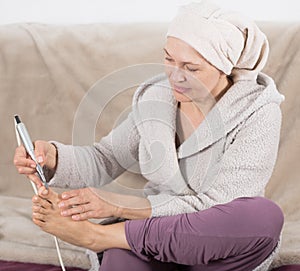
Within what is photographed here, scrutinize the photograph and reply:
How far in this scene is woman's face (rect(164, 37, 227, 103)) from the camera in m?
1.37

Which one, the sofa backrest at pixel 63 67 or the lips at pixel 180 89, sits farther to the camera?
the sofa backrest at pixel 63 67

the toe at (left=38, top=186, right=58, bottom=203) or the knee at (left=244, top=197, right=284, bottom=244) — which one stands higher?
the toe at (left=38, top=186, right=58, bottom=203)

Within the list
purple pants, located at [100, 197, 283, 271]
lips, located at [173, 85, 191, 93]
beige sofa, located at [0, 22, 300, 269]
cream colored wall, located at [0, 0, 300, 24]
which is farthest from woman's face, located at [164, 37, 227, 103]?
cream colored wall, located at [0, 0, 300, 24]

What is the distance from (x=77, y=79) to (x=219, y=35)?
0.60 metres

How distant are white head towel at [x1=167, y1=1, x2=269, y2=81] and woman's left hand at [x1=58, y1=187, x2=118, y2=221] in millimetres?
332

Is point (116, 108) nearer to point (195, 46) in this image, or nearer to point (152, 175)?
point (152, 175)

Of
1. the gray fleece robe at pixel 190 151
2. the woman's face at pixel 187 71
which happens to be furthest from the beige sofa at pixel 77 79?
the woman's face at pixel 187 71

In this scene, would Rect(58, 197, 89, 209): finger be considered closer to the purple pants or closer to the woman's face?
the purple pants

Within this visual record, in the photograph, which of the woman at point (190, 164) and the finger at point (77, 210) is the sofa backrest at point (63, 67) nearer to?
the woman at point (190, 164)

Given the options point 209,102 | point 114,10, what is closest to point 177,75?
point 209,102

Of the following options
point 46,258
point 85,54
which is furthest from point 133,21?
point 46,258

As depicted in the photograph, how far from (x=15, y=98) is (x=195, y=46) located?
2.29 ft

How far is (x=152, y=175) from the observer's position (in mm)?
1508

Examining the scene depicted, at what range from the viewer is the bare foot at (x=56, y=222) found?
1.33 metres
